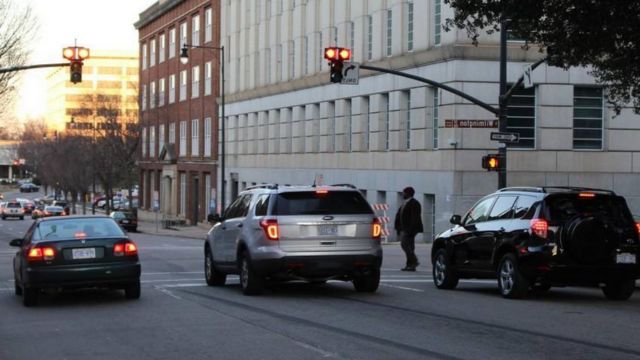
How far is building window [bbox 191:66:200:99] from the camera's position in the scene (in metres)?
72.4

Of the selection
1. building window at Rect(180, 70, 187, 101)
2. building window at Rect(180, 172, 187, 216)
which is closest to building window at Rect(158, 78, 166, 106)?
building window at Rect(180, 70, 187, 101)

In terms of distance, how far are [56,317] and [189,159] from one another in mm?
61417

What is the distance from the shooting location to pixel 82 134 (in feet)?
313

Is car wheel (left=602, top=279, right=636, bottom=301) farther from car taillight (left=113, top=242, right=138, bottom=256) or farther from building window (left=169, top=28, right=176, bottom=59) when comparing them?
building window (left=169, top=28, right=176, bottom=59)

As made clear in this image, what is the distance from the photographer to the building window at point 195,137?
72.1 meters

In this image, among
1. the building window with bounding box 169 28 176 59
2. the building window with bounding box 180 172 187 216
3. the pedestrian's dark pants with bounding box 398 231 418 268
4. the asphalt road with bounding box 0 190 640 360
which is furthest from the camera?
the building window with bounding box 169 28 176 59

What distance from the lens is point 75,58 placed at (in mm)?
30109

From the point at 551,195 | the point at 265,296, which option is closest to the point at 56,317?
the point at 265,296

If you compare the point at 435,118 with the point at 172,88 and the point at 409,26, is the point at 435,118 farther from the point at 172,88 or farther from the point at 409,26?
the point at 172,88

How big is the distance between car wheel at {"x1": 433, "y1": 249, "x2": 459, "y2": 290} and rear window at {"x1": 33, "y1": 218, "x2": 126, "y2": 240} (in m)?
5.58

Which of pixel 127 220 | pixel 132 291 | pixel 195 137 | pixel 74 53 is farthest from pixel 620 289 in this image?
pixel 195 137

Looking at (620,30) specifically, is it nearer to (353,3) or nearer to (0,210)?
(353,3)

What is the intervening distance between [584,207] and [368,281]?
3703 mm

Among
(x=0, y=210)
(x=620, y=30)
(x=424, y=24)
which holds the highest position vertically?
(x=424, y=24)
